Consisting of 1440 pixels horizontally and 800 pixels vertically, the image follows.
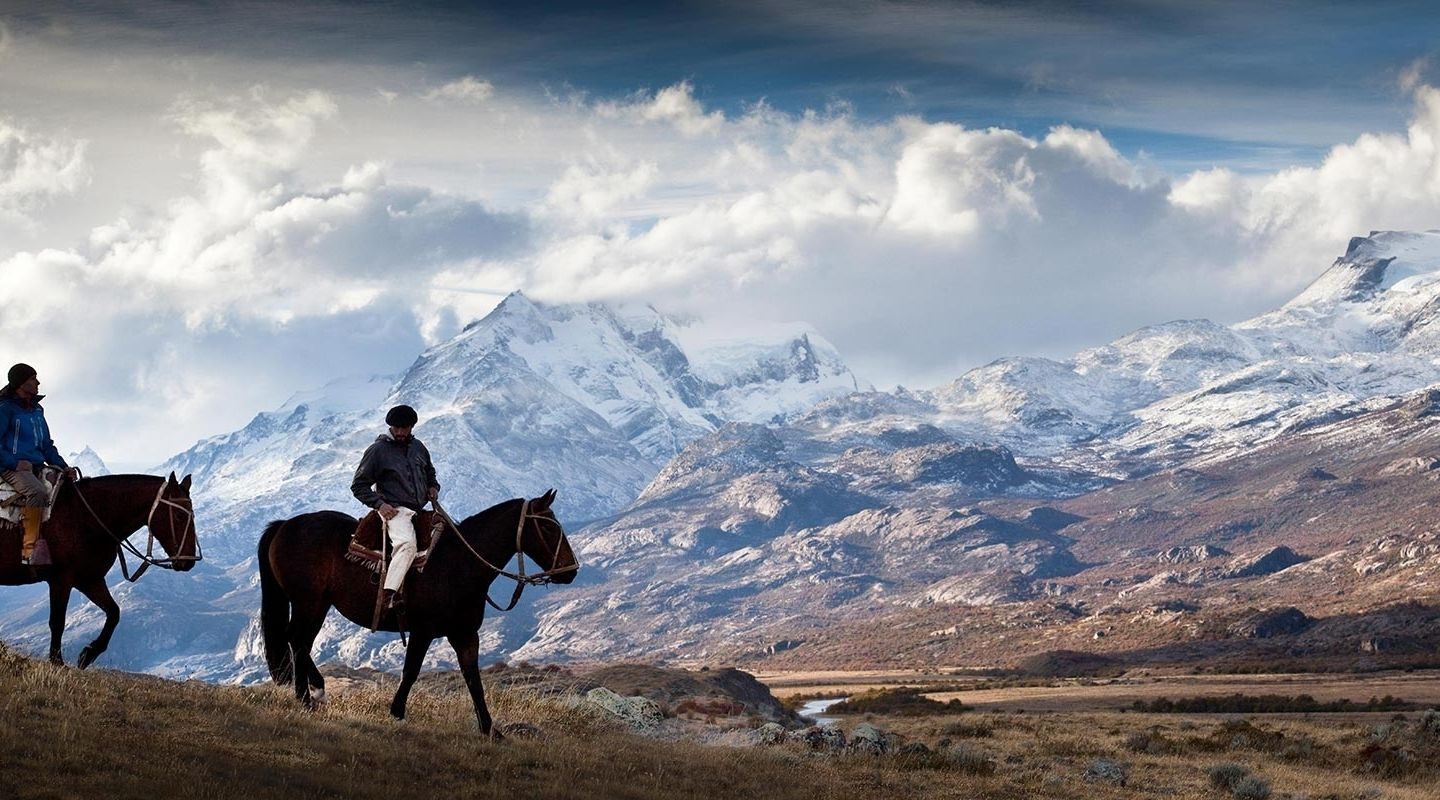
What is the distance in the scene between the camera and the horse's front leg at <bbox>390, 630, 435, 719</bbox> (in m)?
25.5

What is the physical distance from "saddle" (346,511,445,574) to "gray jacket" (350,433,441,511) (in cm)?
33

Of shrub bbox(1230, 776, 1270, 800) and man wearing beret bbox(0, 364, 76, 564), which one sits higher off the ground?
man wearing beret bbox(0, 364, 76, 564)

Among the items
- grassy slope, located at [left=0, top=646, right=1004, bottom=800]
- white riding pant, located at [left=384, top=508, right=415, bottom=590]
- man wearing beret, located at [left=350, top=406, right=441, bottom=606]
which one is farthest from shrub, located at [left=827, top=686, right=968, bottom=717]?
white riding pant, located at [left=384, top=508, right=415, bottom=590]

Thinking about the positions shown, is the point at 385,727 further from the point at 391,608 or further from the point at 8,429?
the point at 8,429

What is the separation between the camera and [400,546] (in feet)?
83.7

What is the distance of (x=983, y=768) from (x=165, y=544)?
56.8 ft

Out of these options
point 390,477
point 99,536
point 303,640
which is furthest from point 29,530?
point 390,477

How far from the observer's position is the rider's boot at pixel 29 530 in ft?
83.4

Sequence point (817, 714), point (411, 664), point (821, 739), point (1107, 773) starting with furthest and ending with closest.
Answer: point (817, 714) → point (821, 739) → point (1107, 773) → point (411, 664)

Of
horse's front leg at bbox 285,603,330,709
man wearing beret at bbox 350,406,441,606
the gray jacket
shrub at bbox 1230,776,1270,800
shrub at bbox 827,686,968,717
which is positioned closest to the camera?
man wearing beret at bbox 350,406,441,606

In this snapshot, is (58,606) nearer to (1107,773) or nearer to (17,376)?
(17,376)

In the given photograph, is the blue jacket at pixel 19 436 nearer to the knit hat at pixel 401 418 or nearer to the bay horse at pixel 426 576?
the bay horse at pixel 426 576

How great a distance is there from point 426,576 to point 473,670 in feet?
5.95

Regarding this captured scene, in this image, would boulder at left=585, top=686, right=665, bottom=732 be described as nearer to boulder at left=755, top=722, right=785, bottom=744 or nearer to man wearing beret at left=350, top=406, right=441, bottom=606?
boulder at left=755, top=722, right=785, bottom=744
